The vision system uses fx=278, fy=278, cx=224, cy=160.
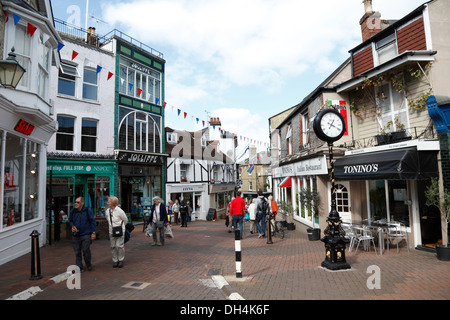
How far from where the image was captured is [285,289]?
203 inches

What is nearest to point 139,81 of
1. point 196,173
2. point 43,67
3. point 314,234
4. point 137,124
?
point 137,124

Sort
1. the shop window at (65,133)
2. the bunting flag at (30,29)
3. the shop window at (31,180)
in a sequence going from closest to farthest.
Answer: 1. the bunting flag at (30,29)
2. the shop window at (31,180)
3. the shop window at (65,133)

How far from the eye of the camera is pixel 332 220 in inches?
256

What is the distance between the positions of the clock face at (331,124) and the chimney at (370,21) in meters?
7.22

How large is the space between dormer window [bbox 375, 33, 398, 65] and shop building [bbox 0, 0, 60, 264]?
1123 centimetres

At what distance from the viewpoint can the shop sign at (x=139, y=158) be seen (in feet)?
55.4

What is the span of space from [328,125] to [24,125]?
866 centimetres

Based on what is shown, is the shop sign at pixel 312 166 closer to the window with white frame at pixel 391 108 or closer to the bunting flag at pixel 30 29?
the window with white frame at pixel 391 108

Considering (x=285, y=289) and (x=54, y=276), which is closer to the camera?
(x=285, y=289)

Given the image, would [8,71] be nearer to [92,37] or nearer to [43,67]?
[43,67]

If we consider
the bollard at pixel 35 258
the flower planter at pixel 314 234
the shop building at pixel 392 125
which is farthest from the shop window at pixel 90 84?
the flower planter at pixel 314 234
